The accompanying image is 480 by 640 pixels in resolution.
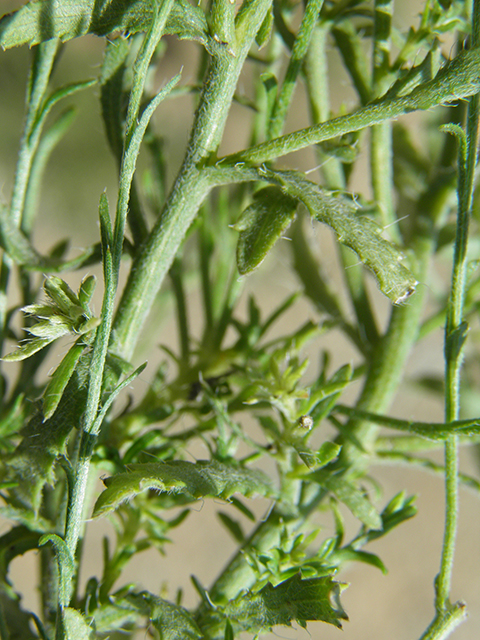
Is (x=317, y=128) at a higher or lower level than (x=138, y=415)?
higher

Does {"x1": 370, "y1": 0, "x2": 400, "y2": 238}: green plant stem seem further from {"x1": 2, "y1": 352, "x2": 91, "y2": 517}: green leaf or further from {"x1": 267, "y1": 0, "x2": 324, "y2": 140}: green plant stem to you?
{"x1": 2, "y1": 352, "x2": 91, "y2": 517}: green leaf

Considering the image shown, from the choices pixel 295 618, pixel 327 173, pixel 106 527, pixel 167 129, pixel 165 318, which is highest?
pixel 167 129

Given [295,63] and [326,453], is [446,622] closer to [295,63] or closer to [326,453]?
[326,453]

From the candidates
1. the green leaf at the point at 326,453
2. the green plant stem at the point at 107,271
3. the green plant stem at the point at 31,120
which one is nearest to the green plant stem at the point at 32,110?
the green plant stem at the point at 31,120

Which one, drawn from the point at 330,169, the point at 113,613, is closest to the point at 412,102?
the point at 330,169

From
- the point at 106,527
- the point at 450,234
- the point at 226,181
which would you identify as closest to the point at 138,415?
the point at 226,181

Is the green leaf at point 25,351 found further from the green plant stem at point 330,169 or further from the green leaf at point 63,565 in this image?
the green plant stem at point 330,169

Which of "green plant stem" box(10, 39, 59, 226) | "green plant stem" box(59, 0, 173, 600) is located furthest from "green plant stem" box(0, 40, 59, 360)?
"green plant stem" box(59, 0, 173, 600)

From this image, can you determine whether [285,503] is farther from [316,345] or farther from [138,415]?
[316,345]
